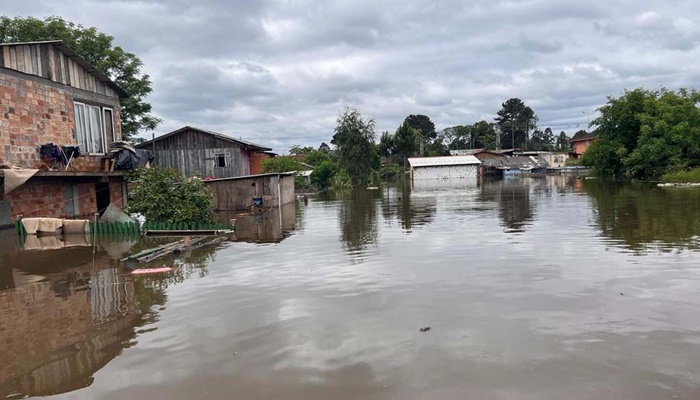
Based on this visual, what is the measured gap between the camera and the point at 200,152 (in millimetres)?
26844

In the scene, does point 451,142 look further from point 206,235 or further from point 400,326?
point 400,326

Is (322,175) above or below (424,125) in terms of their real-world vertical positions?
below

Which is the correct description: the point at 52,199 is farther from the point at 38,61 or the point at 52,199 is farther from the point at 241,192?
the point at 241,192

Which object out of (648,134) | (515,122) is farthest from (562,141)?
(648,134)

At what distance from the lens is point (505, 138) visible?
108 m

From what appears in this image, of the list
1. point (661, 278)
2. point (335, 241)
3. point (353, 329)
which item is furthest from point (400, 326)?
point (335, 241)

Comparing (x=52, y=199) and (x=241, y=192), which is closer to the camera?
(x=52, y=199)

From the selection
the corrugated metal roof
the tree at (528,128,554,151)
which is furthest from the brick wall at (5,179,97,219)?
the tree at (528,128,554,151)

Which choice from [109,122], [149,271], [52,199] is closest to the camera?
[149,271]

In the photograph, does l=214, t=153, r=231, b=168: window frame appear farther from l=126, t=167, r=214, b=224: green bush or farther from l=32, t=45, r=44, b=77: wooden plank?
l=32, t=45, r=44, b=77: wooden plank

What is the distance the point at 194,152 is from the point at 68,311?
20.2 metres

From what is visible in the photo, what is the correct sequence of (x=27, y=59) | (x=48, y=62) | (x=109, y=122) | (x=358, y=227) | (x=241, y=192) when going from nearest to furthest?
1. (x=27, y=59)
2. (x=48, y=62)
3. (x=358, y=227)
4. (x=109, y=122)
5. (x=241, y=192)

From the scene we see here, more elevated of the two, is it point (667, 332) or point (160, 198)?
point (160, 198)

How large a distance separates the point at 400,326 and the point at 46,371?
4.27 metres
